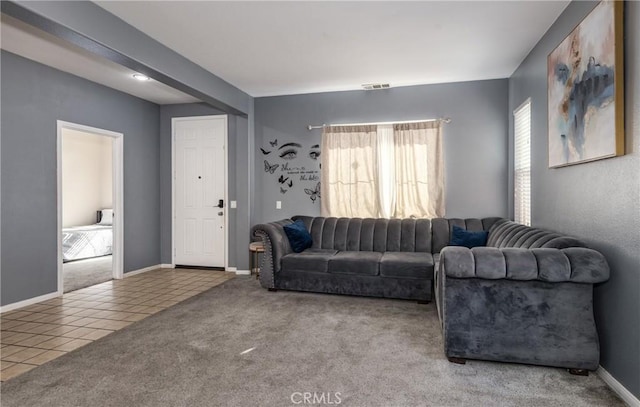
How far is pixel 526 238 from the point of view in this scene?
2.91m

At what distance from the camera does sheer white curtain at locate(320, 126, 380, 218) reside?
16.2 feet

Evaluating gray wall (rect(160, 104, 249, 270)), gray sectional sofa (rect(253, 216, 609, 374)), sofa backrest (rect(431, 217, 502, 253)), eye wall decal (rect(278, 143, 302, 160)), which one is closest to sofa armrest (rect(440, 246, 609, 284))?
gray sectional sofa (rect(253, 216, 609, 374))

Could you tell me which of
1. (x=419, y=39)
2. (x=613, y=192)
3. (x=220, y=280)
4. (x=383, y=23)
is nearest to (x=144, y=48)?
(x=383, y=23)

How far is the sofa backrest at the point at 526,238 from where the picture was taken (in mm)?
2422

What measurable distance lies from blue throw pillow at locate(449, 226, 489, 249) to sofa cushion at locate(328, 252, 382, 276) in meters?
0.88

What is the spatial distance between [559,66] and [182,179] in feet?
16.7

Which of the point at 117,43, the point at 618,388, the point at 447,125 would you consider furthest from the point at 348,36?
the point at 618,388

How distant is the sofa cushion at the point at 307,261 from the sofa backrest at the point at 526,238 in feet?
5.86

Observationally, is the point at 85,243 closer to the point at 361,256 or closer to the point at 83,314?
the point at 83,314

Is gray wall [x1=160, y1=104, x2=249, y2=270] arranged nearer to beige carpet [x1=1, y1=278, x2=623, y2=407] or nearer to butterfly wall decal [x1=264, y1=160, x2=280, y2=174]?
butterfly wall decal [x1=264, y1=160, x2=280, y2=174]

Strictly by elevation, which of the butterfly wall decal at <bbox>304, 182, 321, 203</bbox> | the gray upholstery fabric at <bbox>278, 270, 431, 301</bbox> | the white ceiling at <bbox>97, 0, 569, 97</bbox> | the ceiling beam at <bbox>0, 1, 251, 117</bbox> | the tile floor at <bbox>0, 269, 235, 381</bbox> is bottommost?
the tile floor at <bbox>0, 269, 235, 381</bbox>

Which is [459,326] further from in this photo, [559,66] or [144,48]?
[144,48]

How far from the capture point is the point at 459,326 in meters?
2.42

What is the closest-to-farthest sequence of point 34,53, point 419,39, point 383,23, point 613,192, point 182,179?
point 613,192 → point 383,23 → point 419,39 → point 34,53 → point 182,179
